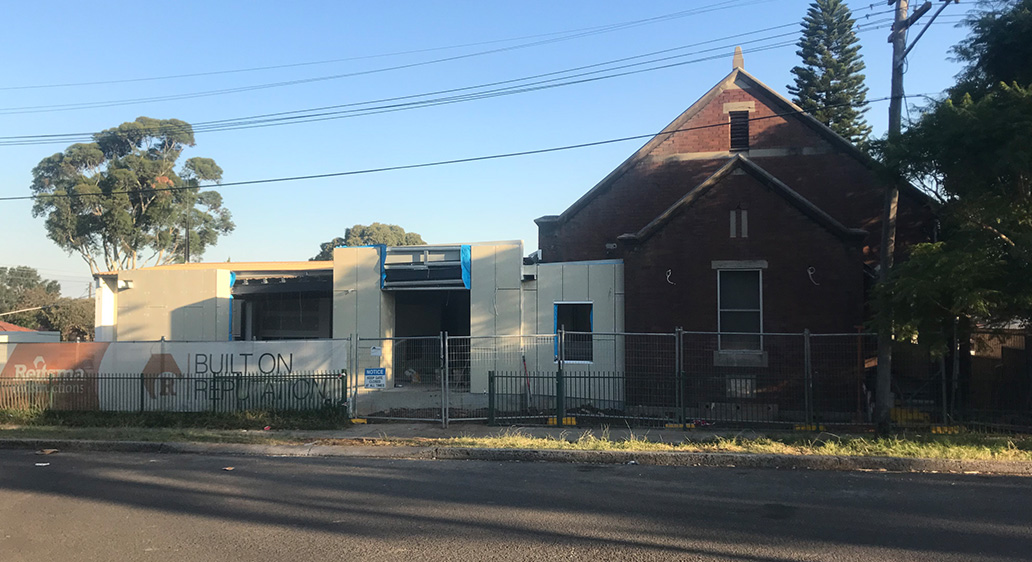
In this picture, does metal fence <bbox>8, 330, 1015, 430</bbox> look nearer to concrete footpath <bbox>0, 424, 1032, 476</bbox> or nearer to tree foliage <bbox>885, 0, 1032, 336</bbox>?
concrete footpath <bbox>0, 424, 1032, 476</bbox>

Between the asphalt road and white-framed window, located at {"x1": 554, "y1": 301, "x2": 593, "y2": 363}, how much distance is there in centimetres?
764

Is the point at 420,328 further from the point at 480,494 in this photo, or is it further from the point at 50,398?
the point at 480,494

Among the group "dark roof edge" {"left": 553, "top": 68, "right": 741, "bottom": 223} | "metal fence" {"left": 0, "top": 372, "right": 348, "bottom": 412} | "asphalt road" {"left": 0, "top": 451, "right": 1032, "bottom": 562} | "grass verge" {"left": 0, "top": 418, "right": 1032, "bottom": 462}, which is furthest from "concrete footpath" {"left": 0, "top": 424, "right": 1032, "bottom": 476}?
"dark roof edge" {"left": 553, "top": 68, "right": 741, "bottom": 223}

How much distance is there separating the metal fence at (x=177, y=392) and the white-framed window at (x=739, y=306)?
902 centimetres

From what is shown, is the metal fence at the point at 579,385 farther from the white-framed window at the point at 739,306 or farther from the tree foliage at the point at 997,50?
the tree foliage at the point at 997,50

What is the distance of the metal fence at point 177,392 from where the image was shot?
15.4m

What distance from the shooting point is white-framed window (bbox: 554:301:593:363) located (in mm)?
18469

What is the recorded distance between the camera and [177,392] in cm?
1619

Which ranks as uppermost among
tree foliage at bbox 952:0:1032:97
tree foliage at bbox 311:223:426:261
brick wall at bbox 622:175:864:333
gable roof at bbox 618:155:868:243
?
tree foliage at bbox 311:223:426:261

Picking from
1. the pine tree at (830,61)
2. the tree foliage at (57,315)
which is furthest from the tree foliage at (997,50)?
the tree foliage at (57,315)

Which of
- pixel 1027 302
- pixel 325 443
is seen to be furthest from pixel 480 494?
pixel 1027 302

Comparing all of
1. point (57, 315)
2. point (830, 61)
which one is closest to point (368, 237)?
point (57, 315)

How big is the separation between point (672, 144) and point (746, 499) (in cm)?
1521

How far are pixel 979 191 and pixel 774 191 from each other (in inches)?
219
